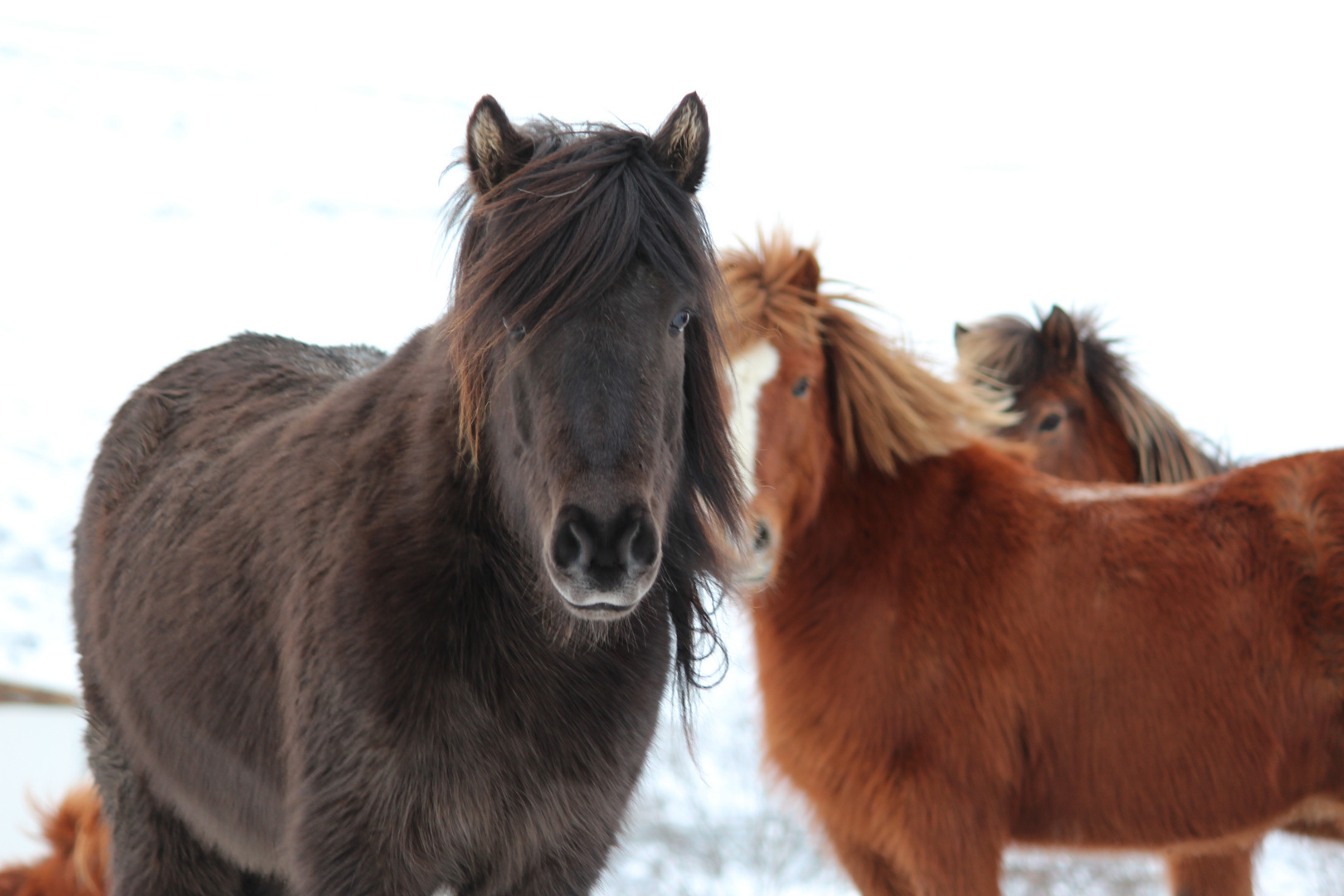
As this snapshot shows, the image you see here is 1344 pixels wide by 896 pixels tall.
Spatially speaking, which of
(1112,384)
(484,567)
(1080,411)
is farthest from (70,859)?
(1112,384)

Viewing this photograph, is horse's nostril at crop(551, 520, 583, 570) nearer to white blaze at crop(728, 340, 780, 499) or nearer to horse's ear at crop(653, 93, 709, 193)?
horse's ear at crop(653, 93, 709, 193)

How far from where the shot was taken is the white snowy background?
1048 centimetres

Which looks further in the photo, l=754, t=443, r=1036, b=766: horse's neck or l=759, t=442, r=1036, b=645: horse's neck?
l=759, t=442, r=1036, b=645: horse's neck

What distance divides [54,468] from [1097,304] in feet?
28.3

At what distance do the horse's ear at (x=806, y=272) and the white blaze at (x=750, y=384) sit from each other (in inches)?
14.7

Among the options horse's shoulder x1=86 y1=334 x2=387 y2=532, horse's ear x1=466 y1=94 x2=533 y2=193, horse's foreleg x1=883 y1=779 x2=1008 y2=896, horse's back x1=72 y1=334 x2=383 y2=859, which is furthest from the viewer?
horse's foreleg x1=883 y1=779 x2=1008 y2=896

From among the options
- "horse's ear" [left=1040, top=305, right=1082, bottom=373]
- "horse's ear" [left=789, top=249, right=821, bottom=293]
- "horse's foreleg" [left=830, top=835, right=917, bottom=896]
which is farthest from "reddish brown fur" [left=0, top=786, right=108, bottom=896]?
"horse's ear" [left=1040, top=305, right=1082, bottom=373]

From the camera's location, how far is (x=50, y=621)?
7543 mm

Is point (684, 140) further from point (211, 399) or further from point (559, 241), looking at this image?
point (211, 399)

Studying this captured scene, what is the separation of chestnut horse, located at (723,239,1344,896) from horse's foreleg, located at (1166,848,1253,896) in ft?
2.39

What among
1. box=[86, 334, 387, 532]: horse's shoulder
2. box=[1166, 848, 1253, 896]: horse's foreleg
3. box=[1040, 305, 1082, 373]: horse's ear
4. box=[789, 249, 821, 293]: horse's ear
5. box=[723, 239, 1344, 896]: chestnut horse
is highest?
box=[789, 249, 821, 293]: horse's ear

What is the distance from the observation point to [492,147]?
1826 millimetres

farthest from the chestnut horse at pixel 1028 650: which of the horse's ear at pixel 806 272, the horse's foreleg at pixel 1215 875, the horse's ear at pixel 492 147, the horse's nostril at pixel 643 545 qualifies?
the horse's nostril at pixel 643 545

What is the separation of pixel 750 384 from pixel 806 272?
1.95 ft
